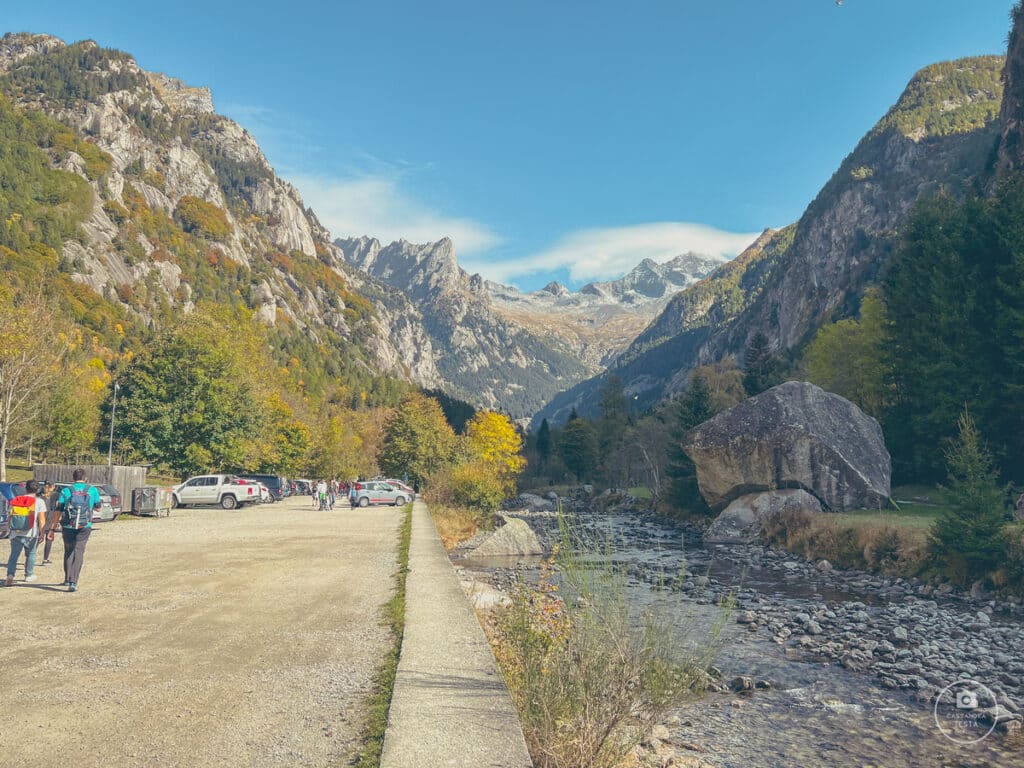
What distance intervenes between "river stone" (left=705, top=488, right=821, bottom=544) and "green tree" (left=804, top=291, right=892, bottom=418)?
11714 mm

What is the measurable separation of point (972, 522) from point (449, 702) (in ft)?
57.3

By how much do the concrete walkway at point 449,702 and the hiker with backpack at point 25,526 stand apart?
789 cm

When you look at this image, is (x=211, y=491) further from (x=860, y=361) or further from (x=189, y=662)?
(x=860, y=361)

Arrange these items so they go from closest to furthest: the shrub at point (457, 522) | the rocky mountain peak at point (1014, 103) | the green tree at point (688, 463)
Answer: the shrub at point (457, 522) < the green tree at point (688, 463) < the rocky mountain peak at point (1014, 103)

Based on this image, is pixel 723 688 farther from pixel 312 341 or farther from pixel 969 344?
pixel 312 341

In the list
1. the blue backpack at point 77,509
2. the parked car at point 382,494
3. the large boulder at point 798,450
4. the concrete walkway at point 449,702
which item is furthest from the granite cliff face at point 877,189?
the blue backpack at point 77,509

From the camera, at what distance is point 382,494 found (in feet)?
143

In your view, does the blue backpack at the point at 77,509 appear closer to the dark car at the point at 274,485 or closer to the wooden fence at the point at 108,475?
the wooden fence at the point at 108,475

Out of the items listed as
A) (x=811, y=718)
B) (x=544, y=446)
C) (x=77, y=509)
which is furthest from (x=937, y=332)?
(x=544, y=446)

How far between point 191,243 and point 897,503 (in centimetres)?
17545

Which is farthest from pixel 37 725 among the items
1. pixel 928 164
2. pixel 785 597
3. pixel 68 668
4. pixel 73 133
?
pixel 73 133

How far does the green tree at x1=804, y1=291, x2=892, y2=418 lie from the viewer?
3897 cm

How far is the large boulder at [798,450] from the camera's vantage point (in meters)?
29.5

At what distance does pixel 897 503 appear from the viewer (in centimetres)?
2998
